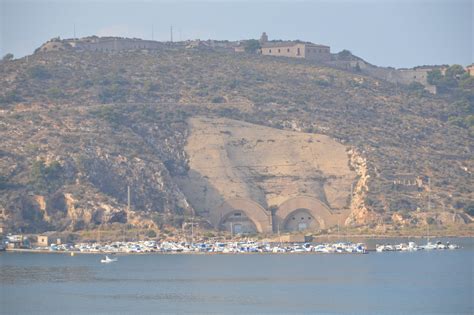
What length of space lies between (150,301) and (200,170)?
4702 cm

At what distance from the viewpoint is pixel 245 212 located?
5315 inches

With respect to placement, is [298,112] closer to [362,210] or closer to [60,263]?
[362,210]

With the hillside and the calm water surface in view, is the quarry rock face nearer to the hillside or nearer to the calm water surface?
the hillside

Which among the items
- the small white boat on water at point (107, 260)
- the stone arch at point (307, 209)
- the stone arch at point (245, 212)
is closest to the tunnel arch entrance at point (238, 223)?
the stone arch at point (245, 212)

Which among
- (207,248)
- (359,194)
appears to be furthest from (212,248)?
(359,194)

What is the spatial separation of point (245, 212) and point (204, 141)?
39.6 feet

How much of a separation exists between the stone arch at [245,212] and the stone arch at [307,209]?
1.64 m

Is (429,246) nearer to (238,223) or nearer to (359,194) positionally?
(359,194)

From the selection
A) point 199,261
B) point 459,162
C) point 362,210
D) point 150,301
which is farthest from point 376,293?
point 459,162

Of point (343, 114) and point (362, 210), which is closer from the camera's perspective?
point (362, 210)

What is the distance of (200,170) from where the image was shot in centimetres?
14075

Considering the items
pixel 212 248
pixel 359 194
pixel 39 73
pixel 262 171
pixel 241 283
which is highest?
pixel 39 73

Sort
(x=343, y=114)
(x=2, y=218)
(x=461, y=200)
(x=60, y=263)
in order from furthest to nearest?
(x=343, y=114) → (x=461, y=200) → (x=2, y=218) → (x=60, y=263)

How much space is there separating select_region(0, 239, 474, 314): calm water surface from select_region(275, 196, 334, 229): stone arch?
507 inches
